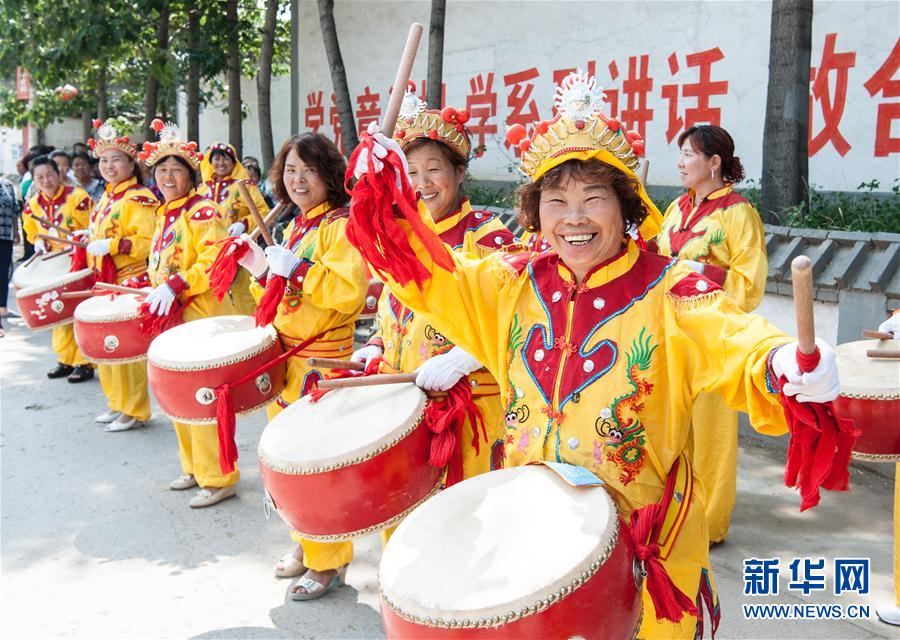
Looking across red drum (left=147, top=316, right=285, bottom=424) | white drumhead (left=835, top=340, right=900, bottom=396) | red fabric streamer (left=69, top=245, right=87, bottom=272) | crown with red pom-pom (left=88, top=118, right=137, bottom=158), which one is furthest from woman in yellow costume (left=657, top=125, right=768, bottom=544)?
red fabric streamer (left=69, top=245, right=87, bottom=272)

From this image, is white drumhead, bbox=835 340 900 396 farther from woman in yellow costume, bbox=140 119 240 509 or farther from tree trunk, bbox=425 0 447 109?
tree trunk, bbox=425 0 447 109

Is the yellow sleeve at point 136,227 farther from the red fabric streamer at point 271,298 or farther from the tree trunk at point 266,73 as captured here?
the tree trunk at point 266,73

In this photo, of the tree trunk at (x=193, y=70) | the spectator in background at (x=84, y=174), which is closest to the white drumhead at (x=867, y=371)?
the spectator in background at (x=84, y=174)

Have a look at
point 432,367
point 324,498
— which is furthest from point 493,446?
point 324,498

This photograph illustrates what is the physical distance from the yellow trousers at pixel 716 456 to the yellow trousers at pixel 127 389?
3.62m

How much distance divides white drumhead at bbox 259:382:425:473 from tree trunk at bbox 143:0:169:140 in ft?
26.9

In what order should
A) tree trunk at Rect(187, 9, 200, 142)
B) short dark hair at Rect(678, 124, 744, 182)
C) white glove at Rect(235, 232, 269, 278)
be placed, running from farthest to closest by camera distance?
tree trunk at Rect(187, 9, 200, 142) < short dark hair at Rect(678, 124, 744, 182) < white glove at Rect(235, 232, 269, 278)

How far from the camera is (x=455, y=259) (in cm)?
Answer: 210

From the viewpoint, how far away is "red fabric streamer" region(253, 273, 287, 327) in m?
3.31

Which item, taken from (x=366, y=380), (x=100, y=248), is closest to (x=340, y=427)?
(x=366, y=380)

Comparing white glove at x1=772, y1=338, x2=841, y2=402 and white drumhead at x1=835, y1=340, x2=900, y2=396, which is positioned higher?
white glove at x1=772, y1=338, x2=841, y2=402

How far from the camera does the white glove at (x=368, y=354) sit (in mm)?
2920

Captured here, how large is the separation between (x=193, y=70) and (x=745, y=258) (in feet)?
28.3

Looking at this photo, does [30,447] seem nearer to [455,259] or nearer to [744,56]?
[455,259]
